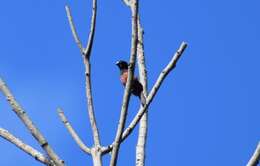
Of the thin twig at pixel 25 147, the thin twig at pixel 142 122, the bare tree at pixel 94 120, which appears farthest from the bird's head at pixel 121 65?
the thin twig at pixel 25 147

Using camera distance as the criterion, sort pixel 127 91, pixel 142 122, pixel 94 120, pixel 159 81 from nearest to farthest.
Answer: pixel 127 91 → pixel 159 81 → pixel 94 120 → pixel 142 122

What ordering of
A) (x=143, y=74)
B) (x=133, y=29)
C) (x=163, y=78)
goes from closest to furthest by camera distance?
(x=133, y=29)
(x=163, y=78)
(x=143, y=74)

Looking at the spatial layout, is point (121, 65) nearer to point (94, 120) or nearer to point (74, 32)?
point (74, 32)

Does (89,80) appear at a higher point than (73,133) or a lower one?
higher

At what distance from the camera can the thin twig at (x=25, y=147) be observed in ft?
11.2

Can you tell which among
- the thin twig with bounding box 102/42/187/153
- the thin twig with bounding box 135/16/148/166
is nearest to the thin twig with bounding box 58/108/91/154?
the thin twig with bounding box 102/42/187/153

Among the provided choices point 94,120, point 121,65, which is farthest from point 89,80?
point 121,65

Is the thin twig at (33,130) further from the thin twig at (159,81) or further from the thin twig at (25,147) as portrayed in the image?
the thin twig at (159,81)

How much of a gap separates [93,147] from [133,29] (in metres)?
0.80

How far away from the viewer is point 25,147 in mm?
3461

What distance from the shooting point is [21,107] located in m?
3.41

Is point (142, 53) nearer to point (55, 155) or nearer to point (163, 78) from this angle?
point (163, 78)

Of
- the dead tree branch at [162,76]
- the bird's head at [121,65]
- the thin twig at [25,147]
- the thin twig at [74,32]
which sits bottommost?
the thin twig at [25,147]

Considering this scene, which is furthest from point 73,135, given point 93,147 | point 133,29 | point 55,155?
point 133,29
